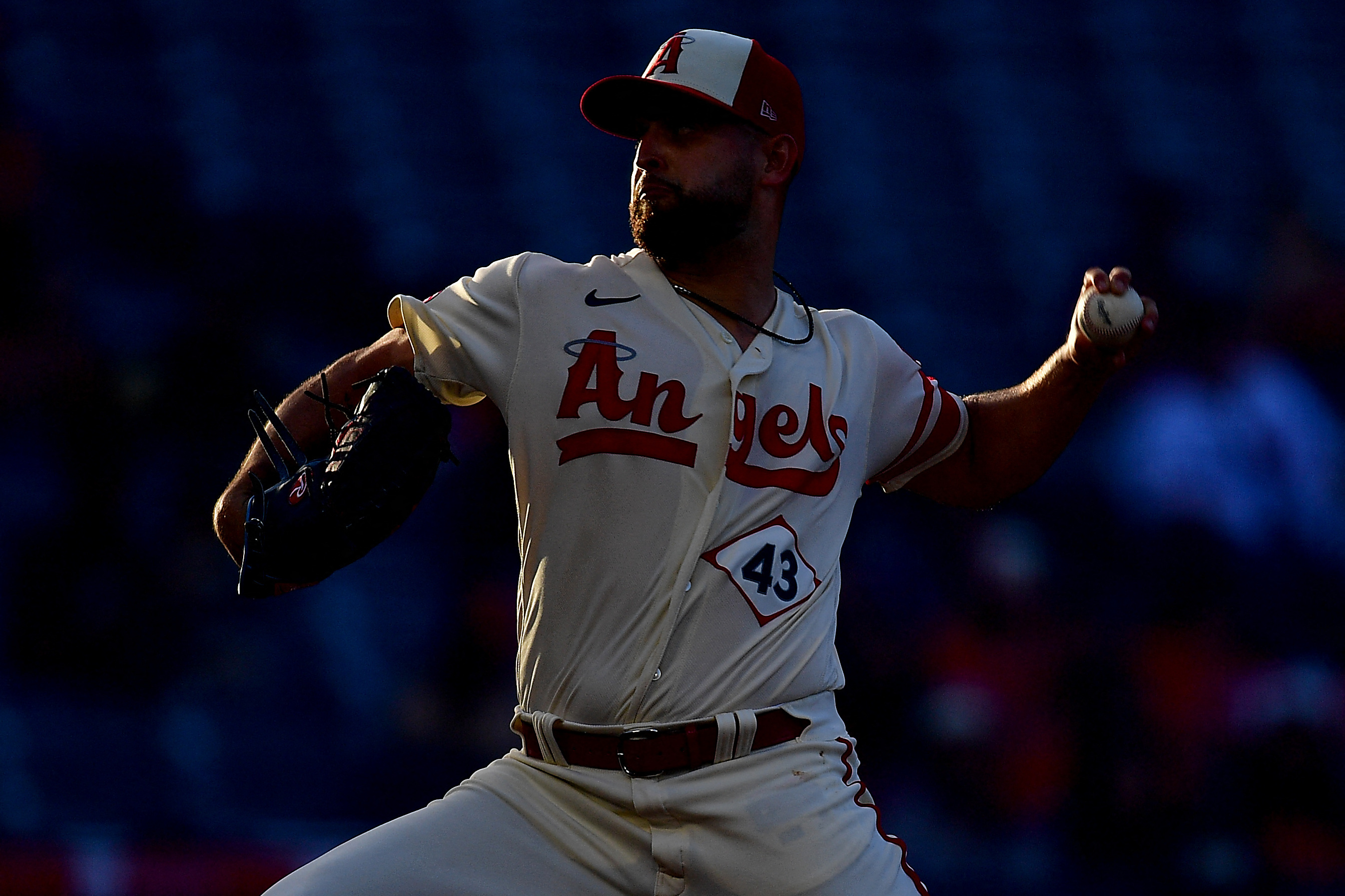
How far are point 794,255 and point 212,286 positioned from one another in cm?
280

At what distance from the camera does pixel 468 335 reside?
90.0 inches

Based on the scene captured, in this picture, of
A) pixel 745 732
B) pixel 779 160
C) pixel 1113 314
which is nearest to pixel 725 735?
pixel 745 732

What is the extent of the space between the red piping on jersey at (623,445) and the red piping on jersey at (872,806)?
54cm

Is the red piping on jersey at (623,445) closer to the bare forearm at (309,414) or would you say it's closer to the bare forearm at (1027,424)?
the bare forearm at (309,414)

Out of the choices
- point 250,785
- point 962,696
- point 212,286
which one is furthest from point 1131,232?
point 250,785

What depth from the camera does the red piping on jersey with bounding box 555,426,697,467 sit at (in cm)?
225

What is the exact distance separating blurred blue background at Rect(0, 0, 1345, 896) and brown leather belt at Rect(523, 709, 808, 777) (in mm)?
2919

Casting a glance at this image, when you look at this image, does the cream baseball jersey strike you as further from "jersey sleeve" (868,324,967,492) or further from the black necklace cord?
"jersey sleeve" (868,324,967,492)

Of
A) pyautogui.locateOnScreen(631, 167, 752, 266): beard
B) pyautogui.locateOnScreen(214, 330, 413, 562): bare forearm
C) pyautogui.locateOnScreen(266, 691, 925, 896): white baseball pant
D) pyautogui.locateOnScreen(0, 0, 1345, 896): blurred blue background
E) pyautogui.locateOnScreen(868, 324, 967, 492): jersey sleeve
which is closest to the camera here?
pyautogui.locateOnScreen(266, 691, 925, 896): white baseball pant

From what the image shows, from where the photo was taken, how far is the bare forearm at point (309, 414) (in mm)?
2344

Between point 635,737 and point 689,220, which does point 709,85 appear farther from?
point 635,737

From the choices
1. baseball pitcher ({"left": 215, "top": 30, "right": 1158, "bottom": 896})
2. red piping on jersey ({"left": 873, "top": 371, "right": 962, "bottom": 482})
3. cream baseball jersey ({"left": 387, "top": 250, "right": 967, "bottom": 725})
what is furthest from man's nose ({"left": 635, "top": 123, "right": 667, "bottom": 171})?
red piping on jersey ({"left": 873, "top": 371, "right": 962, "bottom": 482})

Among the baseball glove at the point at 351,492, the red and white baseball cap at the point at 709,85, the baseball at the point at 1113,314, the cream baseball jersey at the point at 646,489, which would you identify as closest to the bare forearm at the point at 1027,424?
the baseball at the point at 1113,314

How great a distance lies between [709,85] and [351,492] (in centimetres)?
96
